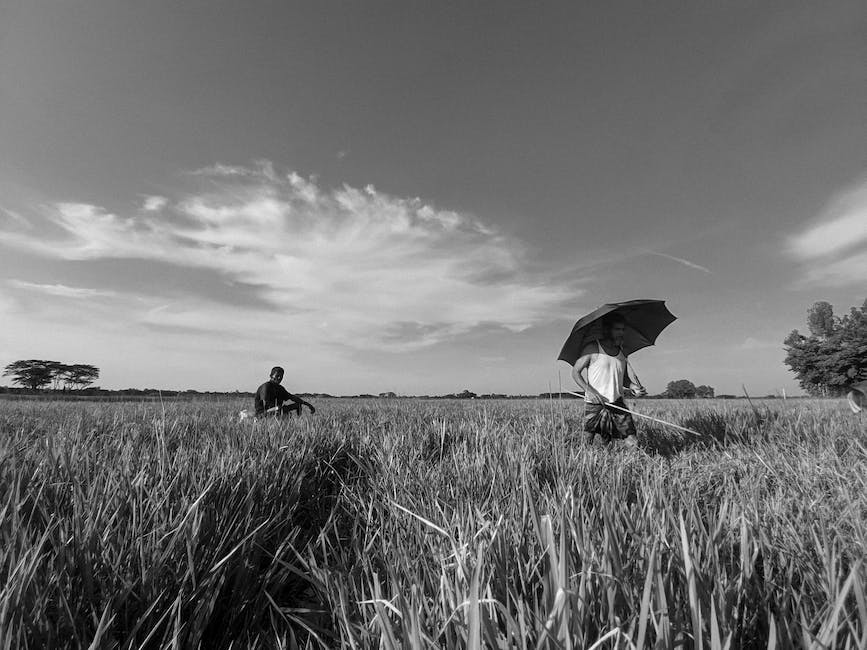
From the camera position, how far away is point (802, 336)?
219 ft

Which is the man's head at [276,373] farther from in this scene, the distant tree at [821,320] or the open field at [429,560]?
the distant tree at [821,320]

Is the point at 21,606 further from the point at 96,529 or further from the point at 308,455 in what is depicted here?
the point at 308,455

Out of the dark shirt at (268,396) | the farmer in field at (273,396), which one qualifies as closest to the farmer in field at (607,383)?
the farmer in field at (273,396)

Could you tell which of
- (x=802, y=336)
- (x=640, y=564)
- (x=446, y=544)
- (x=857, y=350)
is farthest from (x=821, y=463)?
(x=802, y=336)

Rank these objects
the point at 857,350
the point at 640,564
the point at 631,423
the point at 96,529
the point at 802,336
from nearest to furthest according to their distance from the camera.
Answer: the point at 640,564 < the point at 96,529 < the point at 631,423 < the point at 857,350 < the point at 802,336

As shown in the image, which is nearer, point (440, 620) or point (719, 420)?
point (440, 620)

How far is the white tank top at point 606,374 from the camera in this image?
5723mm

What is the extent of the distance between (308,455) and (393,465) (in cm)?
97

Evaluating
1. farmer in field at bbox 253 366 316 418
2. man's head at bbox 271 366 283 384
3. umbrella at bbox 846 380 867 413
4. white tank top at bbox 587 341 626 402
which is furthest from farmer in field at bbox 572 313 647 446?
umbrella at bbox 846 380 867 413

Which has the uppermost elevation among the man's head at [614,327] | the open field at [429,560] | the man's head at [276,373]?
the man's head at [614,327]

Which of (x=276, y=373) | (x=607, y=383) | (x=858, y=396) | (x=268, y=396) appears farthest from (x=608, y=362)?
(x=858, y=396)

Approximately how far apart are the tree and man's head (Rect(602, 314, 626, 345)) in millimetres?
63071

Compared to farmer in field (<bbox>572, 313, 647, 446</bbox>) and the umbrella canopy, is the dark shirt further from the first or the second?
farmer in field (<bbox>572, 313, 647, 446</bbox>)

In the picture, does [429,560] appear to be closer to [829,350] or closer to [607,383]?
[607,383]
